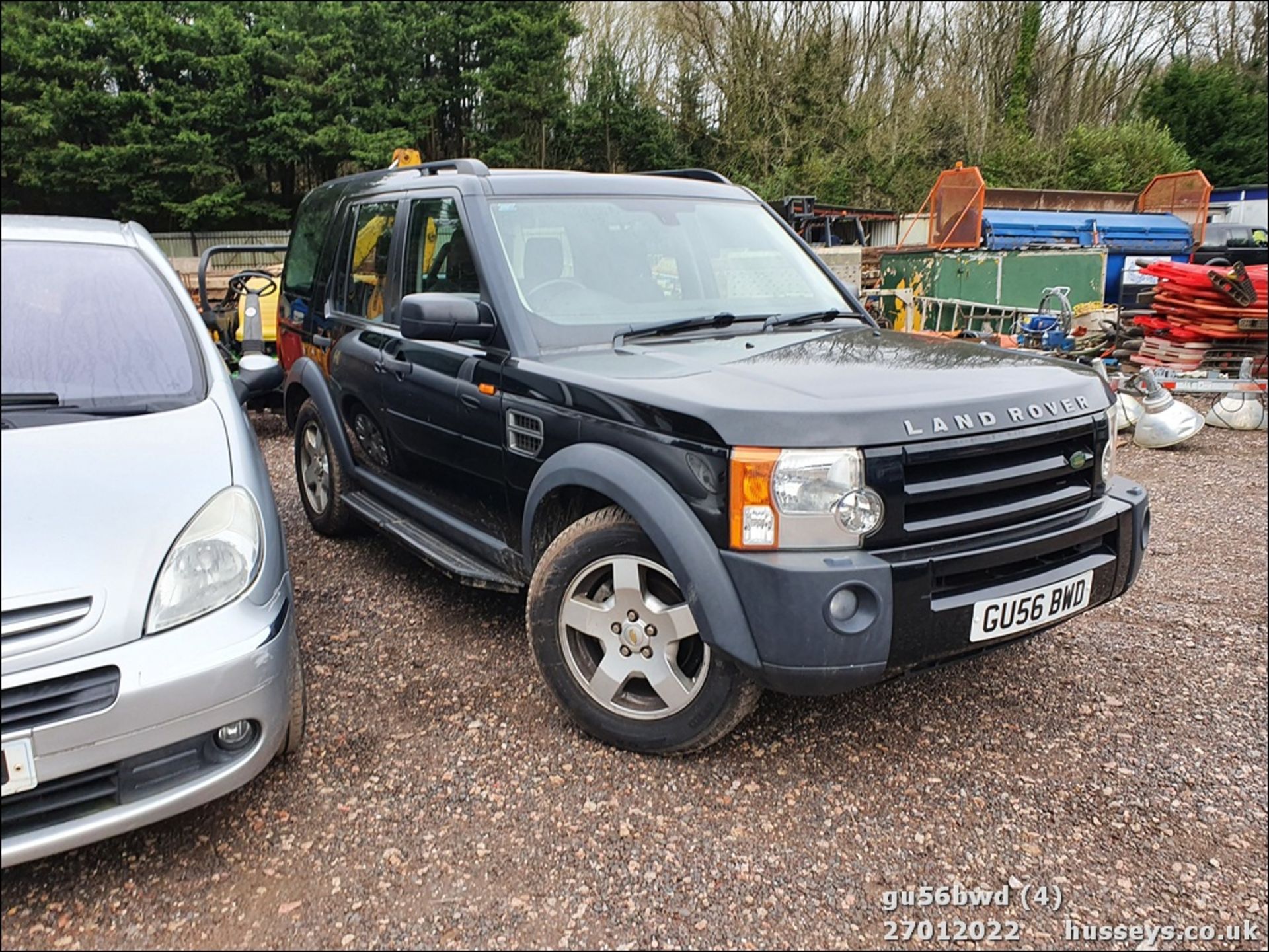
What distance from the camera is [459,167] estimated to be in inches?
150

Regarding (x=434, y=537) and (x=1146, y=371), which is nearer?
(x=434, y=537)

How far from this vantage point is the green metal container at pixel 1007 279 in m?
11.9

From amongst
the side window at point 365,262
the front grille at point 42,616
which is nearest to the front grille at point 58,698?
the front grille at point 42,616

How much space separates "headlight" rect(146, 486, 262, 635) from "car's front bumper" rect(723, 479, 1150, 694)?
4.30 feet

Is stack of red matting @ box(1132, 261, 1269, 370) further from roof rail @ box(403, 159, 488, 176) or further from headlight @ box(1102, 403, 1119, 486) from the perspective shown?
roof rail @ box(403, 159, 488, 176)

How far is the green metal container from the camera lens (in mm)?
11906

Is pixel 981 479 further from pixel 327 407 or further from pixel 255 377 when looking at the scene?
pixel 327 407

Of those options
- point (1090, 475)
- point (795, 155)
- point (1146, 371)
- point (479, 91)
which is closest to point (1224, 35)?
point (795, 155)

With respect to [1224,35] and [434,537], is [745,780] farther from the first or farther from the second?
[1224,35]

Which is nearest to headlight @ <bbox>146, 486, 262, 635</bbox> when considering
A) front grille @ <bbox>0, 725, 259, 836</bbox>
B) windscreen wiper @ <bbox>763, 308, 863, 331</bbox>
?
front grille @ <bbox>0, 725, 259, 836</bbox>

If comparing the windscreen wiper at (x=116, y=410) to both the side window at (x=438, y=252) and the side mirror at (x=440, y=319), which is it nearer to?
the side mirror at (x=440, y=319)

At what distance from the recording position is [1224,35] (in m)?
27.3

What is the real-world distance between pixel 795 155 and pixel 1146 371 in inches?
780

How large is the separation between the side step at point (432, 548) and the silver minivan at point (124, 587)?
33.8 inches
